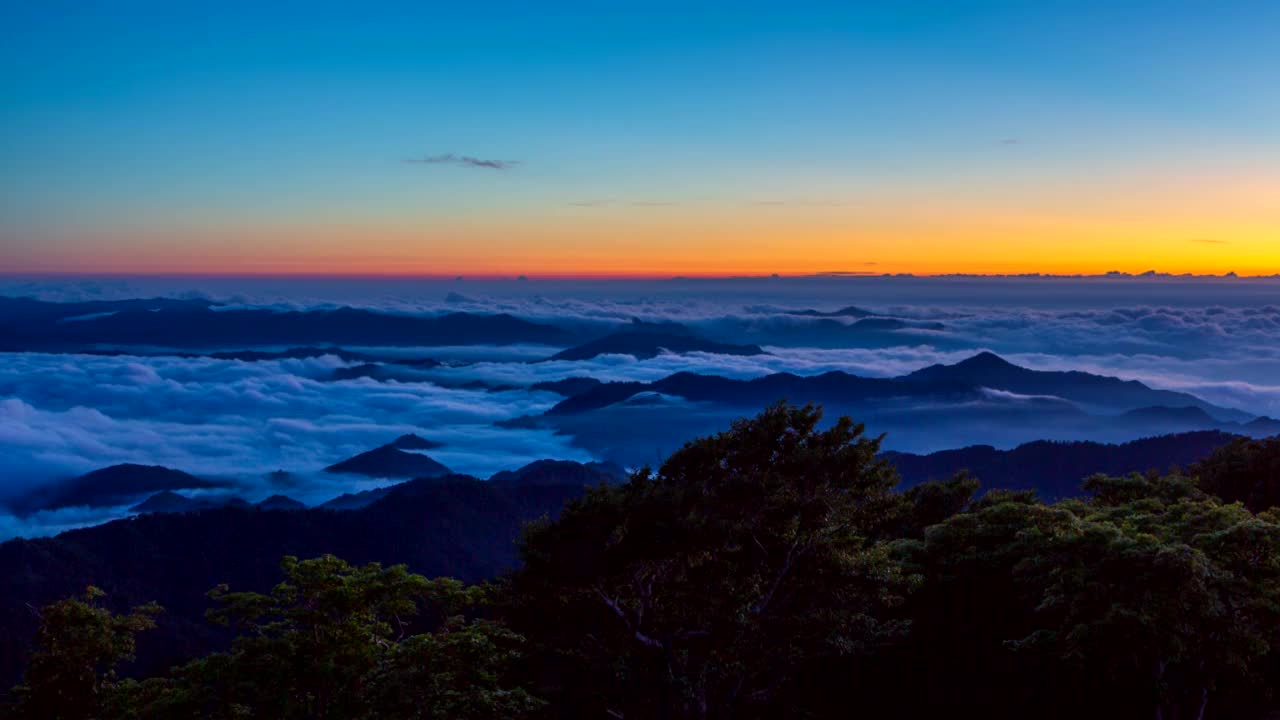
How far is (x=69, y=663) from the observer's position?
19.5 metres

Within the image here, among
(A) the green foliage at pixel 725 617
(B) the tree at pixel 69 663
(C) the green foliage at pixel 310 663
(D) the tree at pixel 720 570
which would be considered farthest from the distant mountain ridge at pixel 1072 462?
(B) the tree at pixel 69 663

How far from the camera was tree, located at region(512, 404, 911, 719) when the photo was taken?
20.0 metres

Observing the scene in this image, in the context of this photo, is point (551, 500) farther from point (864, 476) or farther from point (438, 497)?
point (864, 476)

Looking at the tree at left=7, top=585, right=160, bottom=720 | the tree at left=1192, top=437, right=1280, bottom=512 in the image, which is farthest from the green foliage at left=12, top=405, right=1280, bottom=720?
the tree at left=1192, top=437, right=1280, bottom=512

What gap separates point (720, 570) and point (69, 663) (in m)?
15.8

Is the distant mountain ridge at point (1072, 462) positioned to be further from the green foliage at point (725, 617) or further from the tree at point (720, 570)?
the tree at point (720, 570)

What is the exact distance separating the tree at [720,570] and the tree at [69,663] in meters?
9.91

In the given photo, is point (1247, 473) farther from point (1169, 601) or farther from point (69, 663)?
point (69, 663)

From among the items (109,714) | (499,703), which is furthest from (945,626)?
→ (109,714)

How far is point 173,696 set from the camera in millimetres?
17297

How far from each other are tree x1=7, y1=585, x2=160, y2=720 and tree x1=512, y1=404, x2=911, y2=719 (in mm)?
9914

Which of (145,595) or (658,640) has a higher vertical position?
(658,640)

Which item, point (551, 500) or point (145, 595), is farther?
point (551, 500)

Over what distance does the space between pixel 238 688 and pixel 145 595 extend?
15920cm
